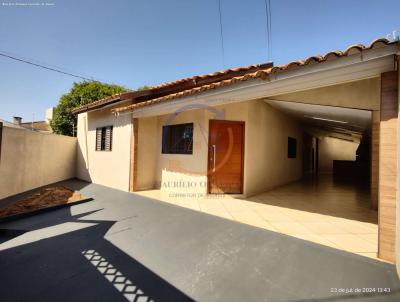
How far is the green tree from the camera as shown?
19219 mm

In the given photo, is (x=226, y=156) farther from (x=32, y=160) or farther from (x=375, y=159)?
(x=32, y=160)

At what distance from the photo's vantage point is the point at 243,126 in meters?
7.46

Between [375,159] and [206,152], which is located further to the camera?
[206,152]

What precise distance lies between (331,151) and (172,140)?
19.2 m

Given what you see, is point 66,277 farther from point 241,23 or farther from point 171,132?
point 241,23

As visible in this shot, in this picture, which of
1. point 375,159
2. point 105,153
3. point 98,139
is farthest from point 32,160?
point 375,159

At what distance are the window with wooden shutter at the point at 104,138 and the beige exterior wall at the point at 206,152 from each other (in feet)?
7.93

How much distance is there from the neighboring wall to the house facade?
861cm

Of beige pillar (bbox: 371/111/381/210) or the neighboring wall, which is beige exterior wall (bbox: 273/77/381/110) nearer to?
beige pillar (bbox: 371/111/381/210)

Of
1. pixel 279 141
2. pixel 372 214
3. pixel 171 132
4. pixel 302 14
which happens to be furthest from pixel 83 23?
pixel 372 214

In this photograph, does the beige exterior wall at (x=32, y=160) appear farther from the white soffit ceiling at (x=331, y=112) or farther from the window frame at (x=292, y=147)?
the window frame at (x=292, y=147)

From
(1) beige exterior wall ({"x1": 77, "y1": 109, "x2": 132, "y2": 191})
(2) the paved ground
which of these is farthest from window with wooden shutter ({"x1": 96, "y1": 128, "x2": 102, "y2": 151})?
(2) the paved ground

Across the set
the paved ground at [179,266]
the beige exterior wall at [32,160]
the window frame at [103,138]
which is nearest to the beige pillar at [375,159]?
the paved ground at [179,266]

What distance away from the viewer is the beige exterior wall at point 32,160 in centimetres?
775
